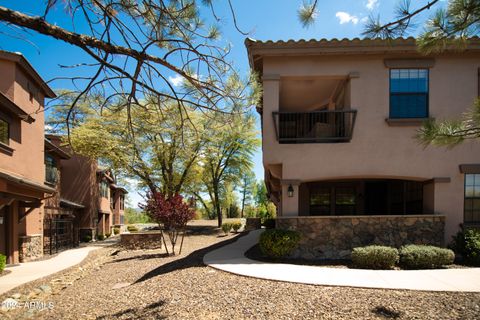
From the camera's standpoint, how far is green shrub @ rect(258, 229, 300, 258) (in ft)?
29.5

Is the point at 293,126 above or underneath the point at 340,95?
underneath

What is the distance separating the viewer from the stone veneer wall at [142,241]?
15.5 metres

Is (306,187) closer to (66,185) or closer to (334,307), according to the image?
(334,307)

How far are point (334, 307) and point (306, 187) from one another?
853 cm

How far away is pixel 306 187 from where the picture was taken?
13445 millimetres

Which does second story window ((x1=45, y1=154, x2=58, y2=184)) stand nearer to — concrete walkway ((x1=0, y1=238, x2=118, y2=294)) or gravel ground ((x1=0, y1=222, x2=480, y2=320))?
concrete walkway ((x1=0, y1=238, x2=118, y2=294))

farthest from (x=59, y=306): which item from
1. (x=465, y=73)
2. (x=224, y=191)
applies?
(x=224, y=191)

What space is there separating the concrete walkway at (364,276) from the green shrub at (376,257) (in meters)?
0.46

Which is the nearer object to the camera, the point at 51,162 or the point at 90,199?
the point at 51,162

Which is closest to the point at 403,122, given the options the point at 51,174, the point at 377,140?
the point at 377,140

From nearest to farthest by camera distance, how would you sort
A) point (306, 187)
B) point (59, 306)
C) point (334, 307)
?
point (334, 307) → point (59, 306) → point (306, 187)

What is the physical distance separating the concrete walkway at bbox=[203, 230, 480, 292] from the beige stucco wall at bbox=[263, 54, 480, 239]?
243 centimetres

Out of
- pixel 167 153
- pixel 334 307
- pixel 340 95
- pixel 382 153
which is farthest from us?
pixel 167 153

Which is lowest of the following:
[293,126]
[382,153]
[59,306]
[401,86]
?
[59,306]
